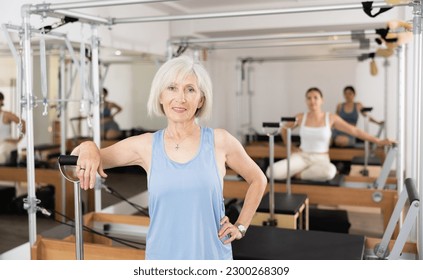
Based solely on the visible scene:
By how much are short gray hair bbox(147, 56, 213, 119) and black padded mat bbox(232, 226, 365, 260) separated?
0.93 metres

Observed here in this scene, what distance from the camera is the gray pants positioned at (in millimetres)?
4152

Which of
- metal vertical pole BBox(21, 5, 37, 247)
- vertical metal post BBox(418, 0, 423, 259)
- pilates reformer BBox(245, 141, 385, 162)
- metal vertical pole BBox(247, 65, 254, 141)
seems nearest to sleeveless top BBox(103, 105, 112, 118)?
pilates reformer BBox(245, 141, 385, 162)

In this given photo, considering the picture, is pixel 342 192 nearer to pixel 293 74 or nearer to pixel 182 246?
pixel 182 246

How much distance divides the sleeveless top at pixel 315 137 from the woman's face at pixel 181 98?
3.01 metres

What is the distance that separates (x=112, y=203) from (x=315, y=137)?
192 cm

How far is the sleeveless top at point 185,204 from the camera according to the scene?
1.37 m

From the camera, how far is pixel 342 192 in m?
3.87

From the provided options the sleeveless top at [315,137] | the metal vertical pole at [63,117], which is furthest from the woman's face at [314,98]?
the metal vertical pole at [63,117]

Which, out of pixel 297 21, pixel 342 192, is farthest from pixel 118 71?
pixel 342 192

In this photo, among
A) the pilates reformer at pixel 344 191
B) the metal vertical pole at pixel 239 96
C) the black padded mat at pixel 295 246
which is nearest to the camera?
the black padded mat at pixel 295 246

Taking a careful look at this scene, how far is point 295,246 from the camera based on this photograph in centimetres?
224

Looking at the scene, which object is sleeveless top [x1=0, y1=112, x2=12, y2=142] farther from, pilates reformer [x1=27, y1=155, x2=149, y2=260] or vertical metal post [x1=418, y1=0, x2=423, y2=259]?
vertical metal post [x1=418, y1=0, x2=423, y2=259]

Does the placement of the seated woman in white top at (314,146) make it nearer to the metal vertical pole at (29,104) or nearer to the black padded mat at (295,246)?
the black padded mat at (295,246)

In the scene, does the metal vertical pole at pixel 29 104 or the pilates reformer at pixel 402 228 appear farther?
the metal vertical pole at pixel 29 104
